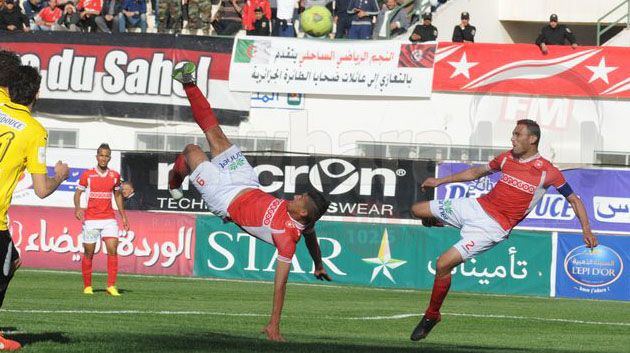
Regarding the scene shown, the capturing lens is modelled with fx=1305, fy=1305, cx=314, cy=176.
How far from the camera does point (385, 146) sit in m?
31.7

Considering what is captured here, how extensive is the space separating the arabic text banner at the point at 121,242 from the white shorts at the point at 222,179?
1543 centimetres

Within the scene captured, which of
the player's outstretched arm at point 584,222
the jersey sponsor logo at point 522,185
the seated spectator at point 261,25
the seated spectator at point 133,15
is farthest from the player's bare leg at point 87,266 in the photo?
the seated spectator at point 133,15

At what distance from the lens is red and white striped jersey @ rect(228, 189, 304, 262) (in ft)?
43.4

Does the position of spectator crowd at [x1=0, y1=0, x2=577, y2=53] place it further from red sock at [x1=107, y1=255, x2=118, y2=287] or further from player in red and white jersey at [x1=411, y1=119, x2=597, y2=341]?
player in red and white jersey at [x1=411, y1=119, x2=597, y2=341]

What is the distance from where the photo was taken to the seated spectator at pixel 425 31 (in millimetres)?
32406

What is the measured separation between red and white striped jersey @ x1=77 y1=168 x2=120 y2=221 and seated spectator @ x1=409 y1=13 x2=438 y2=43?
12.3m

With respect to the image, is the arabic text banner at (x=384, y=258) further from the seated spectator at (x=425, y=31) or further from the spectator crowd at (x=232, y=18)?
the spectator crowd at (x=232, y=18)

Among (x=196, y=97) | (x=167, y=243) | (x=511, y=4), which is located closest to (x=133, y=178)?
(x=167, y=243)

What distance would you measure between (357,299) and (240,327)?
24.8ft

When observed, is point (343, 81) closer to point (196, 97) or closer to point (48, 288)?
point (48, 288)

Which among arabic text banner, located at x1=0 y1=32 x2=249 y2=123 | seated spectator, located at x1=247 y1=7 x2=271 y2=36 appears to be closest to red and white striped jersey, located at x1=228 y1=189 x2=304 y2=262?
arabic text banner, located at x1=0 y1=32 x2=249 y2=123

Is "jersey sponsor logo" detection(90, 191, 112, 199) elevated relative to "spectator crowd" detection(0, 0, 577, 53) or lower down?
lower down

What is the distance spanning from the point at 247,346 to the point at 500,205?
4.05m

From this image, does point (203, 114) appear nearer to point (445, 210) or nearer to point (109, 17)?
point (445, 210)
